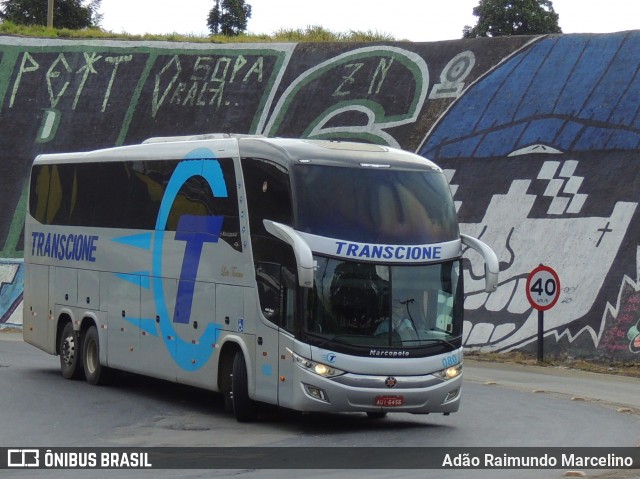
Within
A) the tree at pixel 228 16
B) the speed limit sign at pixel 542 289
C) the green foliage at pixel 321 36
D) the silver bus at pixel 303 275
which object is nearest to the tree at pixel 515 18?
the tree at pixel 228 16

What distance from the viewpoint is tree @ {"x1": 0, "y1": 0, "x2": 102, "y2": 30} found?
71.1 metres

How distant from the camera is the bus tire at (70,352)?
2166 centimetres

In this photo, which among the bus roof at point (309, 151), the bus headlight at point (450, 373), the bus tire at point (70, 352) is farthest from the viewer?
the bus tire at point (70, 352)

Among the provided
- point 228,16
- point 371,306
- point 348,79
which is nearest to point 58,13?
point 228,16

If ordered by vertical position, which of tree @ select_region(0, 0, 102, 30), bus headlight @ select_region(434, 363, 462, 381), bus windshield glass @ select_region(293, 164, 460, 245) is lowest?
bus headlight @ select_region(434, 363, 462, 381)

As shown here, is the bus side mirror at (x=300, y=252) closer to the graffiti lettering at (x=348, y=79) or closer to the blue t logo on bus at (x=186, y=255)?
the blue t logo on bus at (x=186, y=255)

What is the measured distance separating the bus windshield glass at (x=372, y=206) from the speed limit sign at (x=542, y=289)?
10297mm

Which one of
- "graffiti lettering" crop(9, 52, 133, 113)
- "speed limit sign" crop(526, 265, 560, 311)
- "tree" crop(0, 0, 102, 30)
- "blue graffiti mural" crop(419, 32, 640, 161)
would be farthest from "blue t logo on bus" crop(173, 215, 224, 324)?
"tree" crop(0, 0, 102, 30)

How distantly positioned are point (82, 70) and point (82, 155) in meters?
20.1

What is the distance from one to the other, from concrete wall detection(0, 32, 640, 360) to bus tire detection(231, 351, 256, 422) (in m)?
12.0

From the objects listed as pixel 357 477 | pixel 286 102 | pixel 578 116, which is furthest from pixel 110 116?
pixel 357 477

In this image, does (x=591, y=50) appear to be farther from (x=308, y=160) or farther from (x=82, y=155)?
(x=308, y=160)

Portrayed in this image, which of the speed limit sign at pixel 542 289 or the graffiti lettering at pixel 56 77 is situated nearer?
the speed limit sign at pixel 542 289

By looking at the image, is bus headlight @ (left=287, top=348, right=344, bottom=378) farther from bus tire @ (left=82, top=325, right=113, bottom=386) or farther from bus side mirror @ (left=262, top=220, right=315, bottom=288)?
bus tire @ (left=82, top=325, right=113, bottom=386)
